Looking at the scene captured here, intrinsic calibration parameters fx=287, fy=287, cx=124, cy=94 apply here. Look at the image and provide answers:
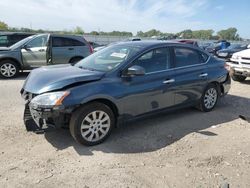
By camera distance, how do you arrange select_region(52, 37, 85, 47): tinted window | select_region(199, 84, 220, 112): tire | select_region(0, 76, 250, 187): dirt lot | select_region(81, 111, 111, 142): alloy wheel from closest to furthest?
select_region(0, 76, 250, 187): dirt lot
select_region(81, 111, 111, 142): alloy wheel
select_region(199, 84, 220, 112): tire
select_region(52, 37, 85, 47): tinted window

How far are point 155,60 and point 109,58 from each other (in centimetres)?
84

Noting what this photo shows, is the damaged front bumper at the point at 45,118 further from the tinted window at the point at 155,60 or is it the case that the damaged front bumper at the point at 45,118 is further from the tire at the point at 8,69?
the tire at the point at 8,69

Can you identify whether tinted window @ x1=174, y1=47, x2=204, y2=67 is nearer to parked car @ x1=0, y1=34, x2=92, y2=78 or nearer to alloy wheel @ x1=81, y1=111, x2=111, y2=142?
alloy wheel @ x1=81, y1=111, x2=111, y2=142

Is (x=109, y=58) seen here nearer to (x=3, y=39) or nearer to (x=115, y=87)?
(x=115, y=87)

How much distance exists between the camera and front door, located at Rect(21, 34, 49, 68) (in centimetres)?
1074

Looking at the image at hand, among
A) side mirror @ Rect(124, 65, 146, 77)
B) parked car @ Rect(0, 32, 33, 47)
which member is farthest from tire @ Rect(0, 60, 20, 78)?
side mirror @ Rect(124, 65, 146, 77)

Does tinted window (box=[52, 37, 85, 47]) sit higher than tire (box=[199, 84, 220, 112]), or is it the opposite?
tinted window (box=[52, 37, 85, 47])

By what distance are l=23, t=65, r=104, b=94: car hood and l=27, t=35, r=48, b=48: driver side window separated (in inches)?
251

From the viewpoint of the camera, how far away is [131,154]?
420cm

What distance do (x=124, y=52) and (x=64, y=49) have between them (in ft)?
21.9

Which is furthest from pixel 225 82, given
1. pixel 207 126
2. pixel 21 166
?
pixel 21 166

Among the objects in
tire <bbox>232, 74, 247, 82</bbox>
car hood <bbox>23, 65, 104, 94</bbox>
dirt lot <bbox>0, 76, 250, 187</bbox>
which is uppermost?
car hood <bbox>23, 65, 104, 94</bbox>

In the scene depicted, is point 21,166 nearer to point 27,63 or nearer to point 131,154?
point 131,154

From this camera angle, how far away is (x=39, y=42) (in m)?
11.1
